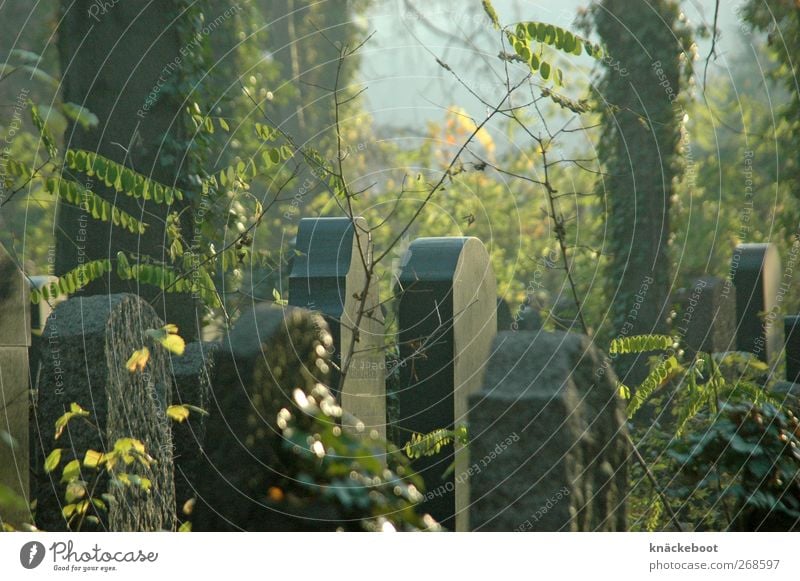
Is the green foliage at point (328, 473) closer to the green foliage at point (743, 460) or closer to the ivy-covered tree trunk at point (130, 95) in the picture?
the green foliage at point (743, 460)

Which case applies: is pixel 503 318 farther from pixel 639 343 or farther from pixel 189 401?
pixel 639 343

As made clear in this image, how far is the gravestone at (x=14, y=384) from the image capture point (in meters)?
3.03

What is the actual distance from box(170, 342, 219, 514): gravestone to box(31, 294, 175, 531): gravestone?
227 millimetres

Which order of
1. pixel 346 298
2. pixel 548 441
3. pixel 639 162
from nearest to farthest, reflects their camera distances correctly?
1. pixel 548 441
2. pixel 346 298
3. pixel 639 162

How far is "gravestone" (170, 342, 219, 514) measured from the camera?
378 centimetres

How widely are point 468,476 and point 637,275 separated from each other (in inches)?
216

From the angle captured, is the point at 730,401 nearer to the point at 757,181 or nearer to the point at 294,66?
the point at 294,66

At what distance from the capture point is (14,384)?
121 inches

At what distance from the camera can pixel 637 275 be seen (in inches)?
334

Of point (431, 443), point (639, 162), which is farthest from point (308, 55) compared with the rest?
point (431, 443)

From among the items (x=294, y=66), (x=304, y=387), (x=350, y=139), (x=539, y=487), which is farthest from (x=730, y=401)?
(x=350, y=139)


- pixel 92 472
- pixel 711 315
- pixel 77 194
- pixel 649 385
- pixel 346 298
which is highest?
pixel 77 194

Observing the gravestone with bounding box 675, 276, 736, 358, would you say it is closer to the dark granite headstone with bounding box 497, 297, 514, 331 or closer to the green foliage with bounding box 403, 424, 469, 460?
the dark granite headstone with bounding box 497, 297, 514, 331

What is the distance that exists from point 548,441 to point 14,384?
1712 mm
